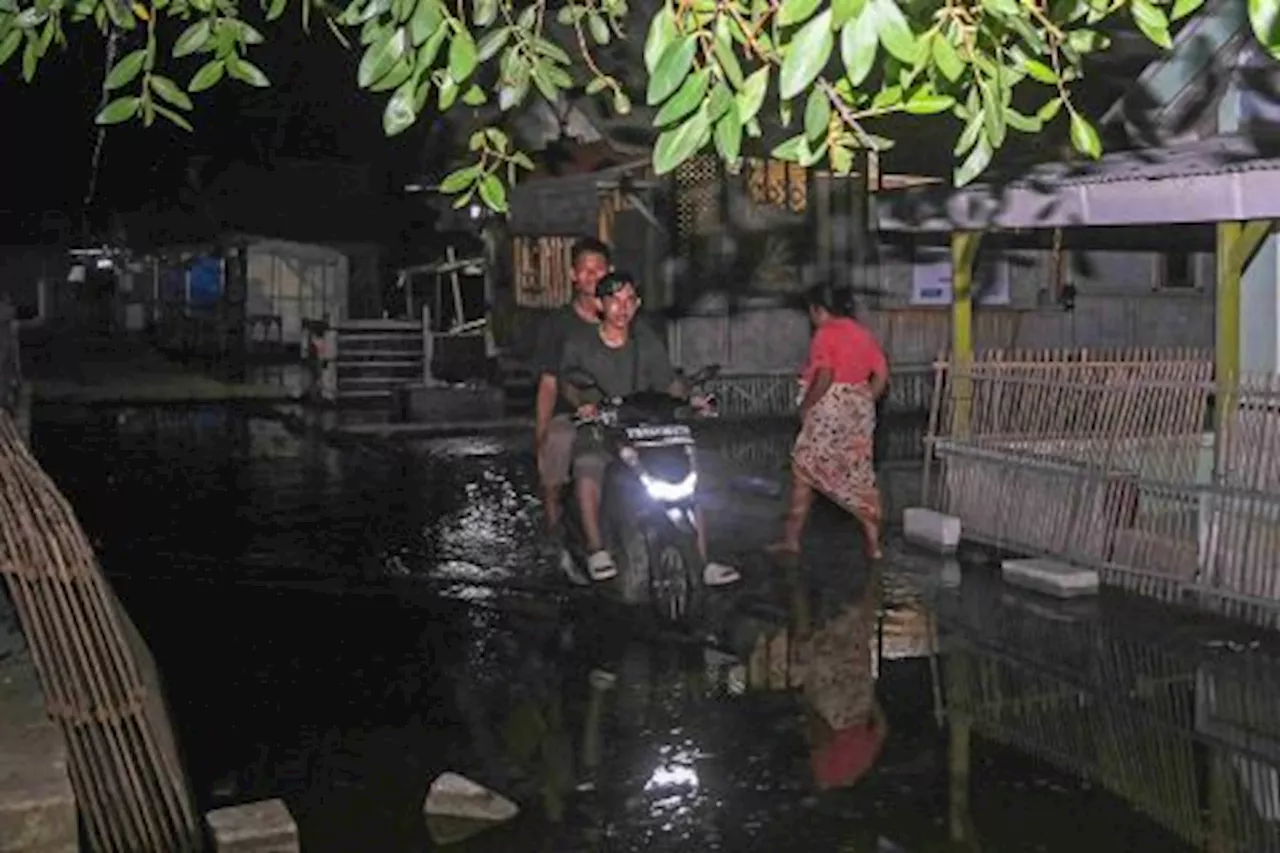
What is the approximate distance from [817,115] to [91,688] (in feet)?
12.1

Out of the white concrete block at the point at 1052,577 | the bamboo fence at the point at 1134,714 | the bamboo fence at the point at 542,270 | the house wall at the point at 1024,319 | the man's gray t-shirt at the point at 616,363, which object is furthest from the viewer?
the bamboo fence at the point at 542,270

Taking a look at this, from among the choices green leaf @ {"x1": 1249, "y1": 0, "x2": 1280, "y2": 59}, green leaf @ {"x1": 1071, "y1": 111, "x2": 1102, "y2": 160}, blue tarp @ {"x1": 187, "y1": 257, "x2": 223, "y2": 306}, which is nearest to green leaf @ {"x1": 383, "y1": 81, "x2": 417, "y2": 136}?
green leaf @ {"x1": 1071, "y1": 111, "x2": 1102, "y2": 160}

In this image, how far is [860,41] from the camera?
2465 mm

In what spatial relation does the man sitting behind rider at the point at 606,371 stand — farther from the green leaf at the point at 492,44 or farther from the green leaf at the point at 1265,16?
the green leaf at the point at 1265,16

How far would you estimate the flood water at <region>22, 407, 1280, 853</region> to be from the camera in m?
5.69

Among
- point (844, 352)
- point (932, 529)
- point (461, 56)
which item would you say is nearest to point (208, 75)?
Result: point (461, 56)

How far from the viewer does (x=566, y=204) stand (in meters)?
A: 22.0

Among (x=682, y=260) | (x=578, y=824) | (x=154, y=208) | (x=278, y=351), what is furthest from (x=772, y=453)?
(x=154, y=208)

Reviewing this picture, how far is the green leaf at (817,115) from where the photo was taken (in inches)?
110

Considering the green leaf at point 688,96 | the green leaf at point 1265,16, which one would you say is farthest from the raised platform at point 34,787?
the green leaf at point 1265,16

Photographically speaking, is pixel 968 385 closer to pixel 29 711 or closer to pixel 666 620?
pixel 666 620

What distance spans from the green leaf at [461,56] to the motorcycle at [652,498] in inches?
221

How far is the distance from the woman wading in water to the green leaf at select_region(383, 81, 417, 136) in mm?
6869

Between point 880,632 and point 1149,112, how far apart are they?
3905 mm
